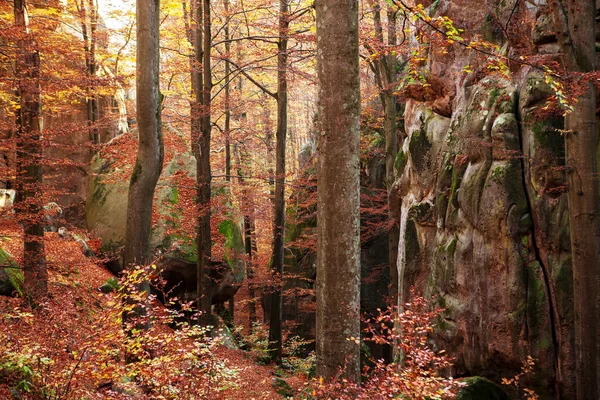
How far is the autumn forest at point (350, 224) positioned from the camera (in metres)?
3.86

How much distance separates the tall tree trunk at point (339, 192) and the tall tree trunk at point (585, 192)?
11.8 ft

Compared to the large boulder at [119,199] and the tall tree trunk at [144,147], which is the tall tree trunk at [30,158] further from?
the large boulder at [119,199]

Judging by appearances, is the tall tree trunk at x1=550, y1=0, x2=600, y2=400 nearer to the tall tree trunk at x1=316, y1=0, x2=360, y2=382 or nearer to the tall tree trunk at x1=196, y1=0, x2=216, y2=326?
the tall tree trunk at x1=316, y1=0, x2=360, y2=382

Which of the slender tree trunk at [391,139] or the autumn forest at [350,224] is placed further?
the slender tree trunk at [391,139]

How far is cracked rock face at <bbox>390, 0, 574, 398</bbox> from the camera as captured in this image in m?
7.26

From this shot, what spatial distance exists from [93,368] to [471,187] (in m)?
7.25

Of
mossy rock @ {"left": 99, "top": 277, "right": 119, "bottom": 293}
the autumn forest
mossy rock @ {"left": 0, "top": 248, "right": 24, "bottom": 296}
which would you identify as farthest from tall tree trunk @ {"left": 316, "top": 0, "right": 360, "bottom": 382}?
mossy rock @ {"left": 99, "top": 277, "right": 119, "bottom": 293}

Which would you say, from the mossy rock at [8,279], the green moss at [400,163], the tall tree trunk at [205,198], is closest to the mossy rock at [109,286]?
the tall tree trunk at [205,198]

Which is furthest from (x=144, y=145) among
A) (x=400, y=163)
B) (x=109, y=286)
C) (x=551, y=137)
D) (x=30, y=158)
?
(x=400, y=163)

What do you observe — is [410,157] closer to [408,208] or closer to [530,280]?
[408,208]

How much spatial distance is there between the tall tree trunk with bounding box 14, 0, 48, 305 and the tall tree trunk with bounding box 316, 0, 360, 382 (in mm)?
5717

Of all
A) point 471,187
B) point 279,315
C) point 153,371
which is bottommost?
point 279,315

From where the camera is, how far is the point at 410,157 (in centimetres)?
1161

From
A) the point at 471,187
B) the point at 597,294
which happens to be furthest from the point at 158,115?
the point at 597,294
